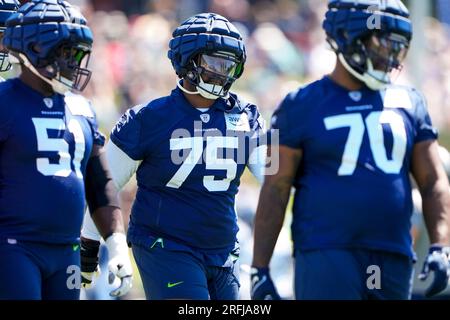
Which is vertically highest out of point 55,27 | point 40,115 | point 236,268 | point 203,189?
point 55,27

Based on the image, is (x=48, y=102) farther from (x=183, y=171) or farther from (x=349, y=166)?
(x=349, y=166)

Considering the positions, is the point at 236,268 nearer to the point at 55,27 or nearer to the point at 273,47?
the point at 55,27

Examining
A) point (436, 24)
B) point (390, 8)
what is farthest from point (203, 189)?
point (436, 24)

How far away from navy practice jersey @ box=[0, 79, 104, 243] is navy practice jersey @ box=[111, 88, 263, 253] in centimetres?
63

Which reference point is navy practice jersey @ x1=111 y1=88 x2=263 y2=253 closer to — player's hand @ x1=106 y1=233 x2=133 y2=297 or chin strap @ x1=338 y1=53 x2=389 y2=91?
player's hand @ x1=106 y1=233 x2=133 y2=297

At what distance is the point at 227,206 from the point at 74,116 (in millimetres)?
1076

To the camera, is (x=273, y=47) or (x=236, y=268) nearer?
(x=236, y=268)

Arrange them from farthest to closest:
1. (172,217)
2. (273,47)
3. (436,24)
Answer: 1. (436,24)
2. (273,47)
3. (172,217)

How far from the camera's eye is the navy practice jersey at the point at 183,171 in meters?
6.89

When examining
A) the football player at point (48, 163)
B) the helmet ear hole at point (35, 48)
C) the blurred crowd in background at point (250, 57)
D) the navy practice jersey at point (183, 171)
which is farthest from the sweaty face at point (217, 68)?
the blurred crowd in background at point (250, 57)

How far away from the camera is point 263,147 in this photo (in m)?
7.22

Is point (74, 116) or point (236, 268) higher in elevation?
point (74, 116)

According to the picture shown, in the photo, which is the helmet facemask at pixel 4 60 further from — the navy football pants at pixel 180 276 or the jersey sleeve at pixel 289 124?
the jersey sleeve at pixel 289 124

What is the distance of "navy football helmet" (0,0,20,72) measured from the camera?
24.6 feet
